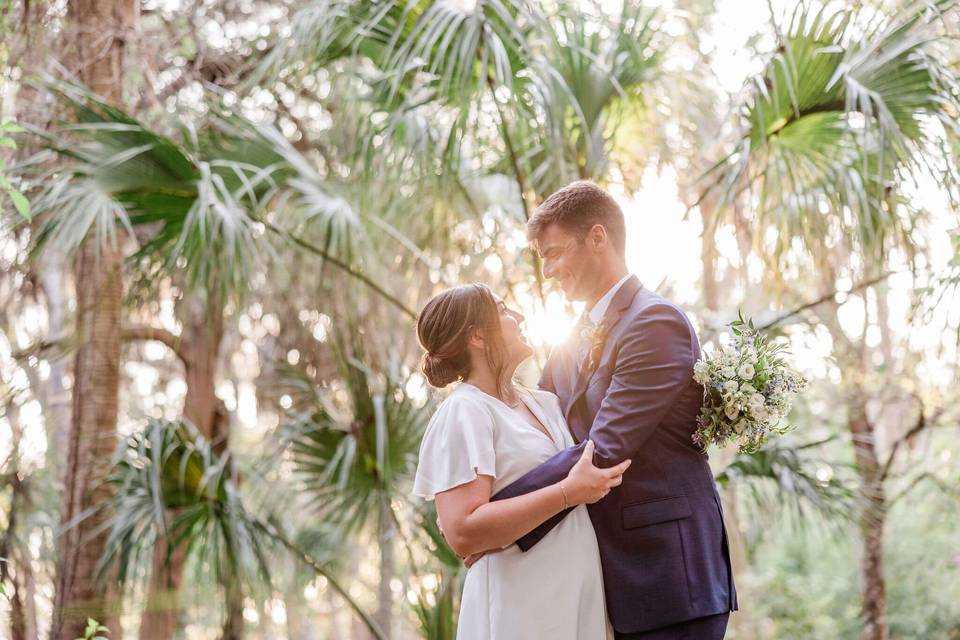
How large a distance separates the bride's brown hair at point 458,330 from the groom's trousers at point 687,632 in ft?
2.24

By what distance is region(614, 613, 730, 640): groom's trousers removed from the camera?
2326mm

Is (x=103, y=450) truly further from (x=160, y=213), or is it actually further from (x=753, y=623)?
(x=753, y=623)

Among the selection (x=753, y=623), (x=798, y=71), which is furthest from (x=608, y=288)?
(x=753, y=623)

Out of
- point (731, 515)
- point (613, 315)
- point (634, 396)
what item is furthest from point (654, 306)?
point (731, 515)

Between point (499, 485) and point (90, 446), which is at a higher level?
point (90, 446)

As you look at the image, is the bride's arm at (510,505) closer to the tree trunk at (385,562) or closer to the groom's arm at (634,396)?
the groom's arm at (634,396)

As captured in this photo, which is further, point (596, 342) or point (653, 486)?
point (596, 342)

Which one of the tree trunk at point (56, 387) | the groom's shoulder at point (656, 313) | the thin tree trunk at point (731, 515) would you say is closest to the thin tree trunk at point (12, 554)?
the tree trunk at point (56, 387)

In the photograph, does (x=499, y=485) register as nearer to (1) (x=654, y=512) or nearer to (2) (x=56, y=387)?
(1) (x=654, y=512)

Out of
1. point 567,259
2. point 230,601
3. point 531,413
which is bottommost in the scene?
point 230,601

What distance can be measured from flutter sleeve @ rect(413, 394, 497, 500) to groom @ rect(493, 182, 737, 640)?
12 cm

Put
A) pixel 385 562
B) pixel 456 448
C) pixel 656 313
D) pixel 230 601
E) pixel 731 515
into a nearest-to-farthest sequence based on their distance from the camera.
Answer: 1. pixel 456 448
2. pixel 656 313
3. pixel 230 601
4. pixel 385 562
5. pixel 731 515

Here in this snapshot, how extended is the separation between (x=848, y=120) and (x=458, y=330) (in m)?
2.10

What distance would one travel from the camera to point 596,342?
254 cm
